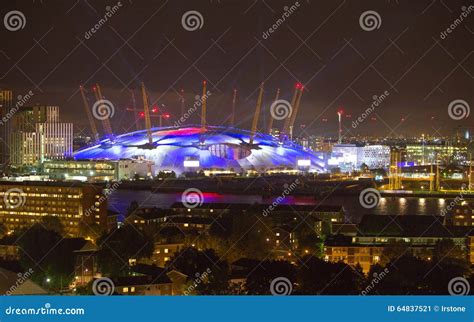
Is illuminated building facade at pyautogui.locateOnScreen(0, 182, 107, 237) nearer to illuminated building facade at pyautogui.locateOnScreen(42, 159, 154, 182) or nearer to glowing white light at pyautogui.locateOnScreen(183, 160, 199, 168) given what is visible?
illuminated building facade at pyautogui.locateOnScreen(42, 159, 154, 182)

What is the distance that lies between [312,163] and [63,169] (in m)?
7.02

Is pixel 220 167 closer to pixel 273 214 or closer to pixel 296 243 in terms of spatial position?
pixel 273 214

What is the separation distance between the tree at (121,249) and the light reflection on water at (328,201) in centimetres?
415

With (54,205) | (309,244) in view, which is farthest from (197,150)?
(309,244)

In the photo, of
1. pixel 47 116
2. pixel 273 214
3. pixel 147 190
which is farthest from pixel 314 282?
pixel 47 116

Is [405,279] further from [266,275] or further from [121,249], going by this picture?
[121,249]

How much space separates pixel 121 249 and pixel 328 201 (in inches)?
335

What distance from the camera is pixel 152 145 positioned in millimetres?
20531

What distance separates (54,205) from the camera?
386 inches

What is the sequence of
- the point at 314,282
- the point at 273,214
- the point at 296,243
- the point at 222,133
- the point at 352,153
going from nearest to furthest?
the point at 314,282
the point at 296,243
the point at 273,214
the point at 222,133
the point at 352,153

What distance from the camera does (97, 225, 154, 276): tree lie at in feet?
19.9

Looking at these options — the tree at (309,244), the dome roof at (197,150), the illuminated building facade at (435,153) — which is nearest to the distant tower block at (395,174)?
the dome roof at (197,150)

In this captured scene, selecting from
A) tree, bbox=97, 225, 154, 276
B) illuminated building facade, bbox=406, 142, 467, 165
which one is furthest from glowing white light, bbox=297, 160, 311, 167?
tree, bbox=97, 225, 154, 276

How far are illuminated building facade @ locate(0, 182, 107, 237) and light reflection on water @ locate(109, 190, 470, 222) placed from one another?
157 cm
